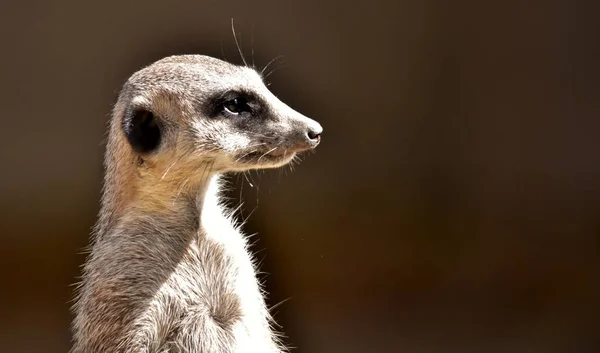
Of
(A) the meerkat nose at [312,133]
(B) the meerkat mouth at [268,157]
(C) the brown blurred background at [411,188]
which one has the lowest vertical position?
(C) the brown blurred background at [411,188]

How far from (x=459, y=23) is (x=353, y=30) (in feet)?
1.31

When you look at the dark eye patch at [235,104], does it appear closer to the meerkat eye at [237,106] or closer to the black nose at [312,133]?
the meerkat eye at [237,106]

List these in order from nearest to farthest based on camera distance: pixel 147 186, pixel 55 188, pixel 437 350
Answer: pixel 147 186 → pixel 55 188 → pixel 437 350

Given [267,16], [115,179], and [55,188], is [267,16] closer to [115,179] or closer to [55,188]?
[55,188]

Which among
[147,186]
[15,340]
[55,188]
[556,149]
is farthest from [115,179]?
[556,149]

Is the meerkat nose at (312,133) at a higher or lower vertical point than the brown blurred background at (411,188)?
higher

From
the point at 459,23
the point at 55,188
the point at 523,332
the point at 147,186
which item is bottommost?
the point at 55,188

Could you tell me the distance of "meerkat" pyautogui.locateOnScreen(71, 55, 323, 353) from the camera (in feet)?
7.55

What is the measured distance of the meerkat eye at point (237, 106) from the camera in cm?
237

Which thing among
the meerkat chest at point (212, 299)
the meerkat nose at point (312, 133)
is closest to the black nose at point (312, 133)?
the meerkat nose at point (312, 133)

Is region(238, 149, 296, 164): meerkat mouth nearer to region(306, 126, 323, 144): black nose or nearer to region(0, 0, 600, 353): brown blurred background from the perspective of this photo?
region(306, 126, 323, 144): black nose

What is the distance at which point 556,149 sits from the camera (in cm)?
363

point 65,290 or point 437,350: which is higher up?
point 437,350

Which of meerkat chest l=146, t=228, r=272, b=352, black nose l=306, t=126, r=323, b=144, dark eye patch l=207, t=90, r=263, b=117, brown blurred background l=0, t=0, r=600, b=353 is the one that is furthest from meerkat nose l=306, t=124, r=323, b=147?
brown blurred background l=0, t=0, r=600, b=353
